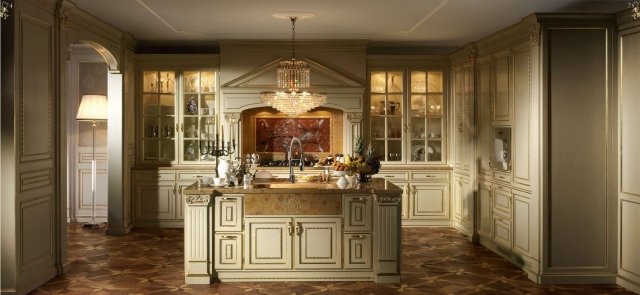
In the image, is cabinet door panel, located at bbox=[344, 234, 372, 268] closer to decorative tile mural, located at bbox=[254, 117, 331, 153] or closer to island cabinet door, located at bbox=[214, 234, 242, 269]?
island cabinet door, located at bbox=[214, 234, 242, 269]

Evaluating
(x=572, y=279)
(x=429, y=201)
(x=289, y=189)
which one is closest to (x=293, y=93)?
(x=289, y=189)

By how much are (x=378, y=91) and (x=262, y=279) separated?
4349mm

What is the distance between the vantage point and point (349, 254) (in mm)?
5961

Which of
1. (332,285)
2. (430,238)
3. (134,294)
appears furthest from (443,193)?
(134,294)

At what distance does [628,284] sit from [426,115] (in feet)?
14.1

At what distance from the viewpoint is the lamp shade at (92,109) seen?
28.6ft

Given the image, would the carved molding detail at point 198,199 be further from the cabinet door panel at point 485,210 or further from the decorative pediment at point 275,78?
the cabinet door panel at point 485,210

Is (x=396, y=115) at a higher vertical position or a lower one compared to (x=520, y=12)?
lower

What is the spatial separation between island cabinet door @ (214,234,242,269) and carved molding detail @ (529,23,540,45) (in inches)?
140

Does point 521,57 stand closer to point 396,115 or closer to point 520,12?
point 520,12

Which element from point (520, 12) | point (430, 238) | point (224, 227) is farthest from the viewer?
point (430, 238)

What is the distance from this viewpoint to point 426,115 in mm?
9430

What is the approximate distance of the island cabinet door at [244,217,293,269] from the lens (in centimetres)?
590

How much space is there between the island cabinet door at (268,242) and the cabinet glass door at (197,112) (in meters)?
3.48
